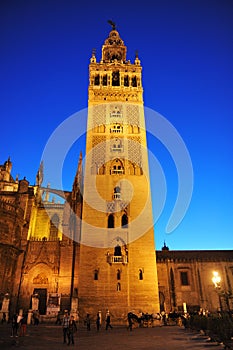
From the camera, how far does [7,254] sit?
2809cm

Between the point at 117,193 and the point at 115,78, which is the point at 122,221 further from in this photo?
the point at 115,78

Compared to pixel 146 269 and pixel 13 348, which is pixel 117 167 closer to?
pixel 146 269

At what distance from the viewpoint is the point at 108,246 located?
25078 millimetres

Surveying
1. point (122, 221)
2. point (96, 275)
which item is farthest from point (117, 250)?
point (96, 275)

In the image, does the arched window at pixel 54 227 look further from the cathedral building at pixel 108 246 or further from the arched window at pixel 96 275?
the arched window at pixel 96 275

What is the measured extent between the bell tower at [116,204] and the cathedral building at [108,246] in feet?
0.29

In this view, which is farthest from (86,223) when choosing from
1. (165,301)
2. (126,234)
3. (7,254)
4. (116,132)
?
(165,301)

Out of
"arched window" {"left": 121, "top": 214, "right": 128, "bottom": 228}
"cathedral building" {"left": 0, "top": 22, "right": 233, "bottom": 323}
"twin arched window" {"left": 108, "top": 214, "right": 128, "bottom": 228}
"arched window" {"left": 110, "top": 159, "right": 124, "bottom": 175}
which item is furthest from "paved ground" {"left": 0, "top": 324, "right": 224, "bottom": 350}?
"arched window" {"left": 110, "top": 159, "right": 124, "bottom": 175}

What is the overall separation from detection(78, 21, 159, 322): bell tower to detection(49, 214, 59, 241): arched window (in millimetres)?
14539

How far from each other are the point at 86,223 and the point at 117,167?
7.13m

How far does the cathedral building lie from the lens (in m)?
23.9

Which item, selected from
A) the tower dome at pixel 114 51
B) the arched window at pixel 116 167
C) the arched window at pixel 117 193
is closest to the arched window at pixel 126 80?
the tower dome at pixel 114 51

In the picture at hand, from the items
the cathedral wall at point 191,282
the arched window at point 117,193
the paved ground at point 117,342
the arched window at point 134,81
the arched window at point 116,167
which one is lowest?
the paved ground at point 117,342

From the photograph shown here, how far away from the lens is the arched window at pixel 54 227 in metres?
39.0
